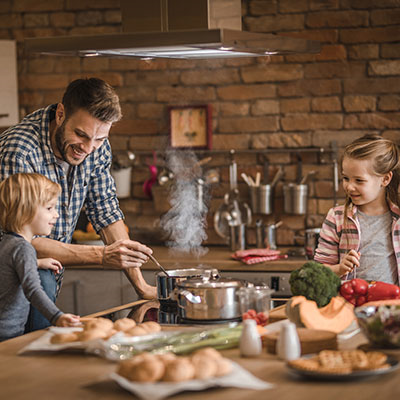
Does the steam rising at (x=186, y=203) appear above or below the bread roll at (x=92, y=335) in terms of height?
above

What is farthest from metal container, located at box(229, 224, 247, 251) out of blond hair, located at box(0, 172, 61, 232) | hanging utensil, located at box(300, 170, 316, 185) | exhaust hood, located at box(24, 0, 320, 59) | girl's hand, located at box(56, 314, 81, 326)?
girl's hand, located at box(56, 314, 81, 326)

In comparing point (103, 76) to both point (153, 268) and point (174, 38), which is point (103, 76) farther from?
point (174, 38)

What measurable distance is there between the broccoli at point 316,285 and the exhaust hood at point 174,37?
0.76 metres

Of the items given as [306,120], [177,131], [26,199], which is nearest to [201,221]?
[177,131]

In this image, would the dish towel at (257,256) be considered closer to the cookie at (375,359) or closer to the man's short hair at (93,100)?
the man's short hair at (93,100)

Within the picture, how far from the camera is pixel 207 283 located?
239cm

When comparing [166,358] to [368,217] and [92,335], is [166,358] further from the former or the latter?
[368,217]

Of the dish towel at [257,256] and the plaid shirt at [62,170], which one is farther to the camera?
the dish towel at [257,256]

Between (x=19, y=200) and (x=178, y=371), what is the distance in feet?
3.40

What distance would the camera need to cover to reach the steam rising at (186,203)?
15.0ft

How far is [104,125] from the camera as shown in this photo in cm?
280

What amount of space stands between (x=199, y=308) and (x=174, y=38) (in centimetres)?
84

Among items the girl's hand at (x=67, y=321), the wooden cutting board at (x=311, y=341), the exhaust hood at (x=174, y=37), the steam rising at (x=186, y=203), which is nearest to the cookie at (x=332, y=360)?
the wooden cutting board at (x=311, y=341)

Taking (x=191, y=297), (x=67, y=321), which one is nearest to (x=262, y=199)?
(x=191, y=297)
